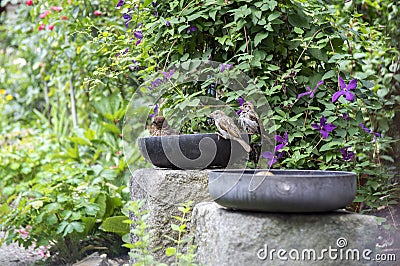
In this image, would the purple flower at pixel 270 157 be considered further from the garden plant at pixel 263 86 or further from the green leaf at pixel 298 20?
the green leaf at pixel 298 20

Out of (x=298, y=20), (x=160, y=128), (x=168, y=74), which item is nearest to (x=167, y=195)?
(x=160, y=128)

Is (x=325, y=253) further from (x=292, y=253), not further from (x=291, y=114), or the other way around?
(x=291, y=114)

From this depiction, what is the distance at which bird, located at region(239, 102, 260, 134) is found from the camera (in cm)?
243

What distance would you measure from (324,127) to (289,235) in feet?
2.73

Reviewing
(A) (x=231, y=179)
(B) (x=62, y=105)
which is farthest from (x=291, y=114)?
(B) (x=62, y=105)

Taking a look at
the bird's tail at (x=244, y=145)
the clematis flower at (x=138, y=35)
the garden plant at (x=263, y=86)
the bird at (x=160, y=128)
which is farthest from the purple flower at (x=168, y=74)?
the bird's tail at (x=244, y=145)

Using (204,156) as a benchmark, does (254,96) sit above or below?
above

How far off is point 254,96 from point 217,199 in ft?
2.33

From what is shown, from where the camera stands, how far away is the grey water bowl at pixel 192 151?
2.42m

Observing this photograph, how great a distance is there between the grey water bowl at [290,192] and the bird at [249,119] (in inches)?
20.3

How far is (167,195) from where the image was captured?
249cm

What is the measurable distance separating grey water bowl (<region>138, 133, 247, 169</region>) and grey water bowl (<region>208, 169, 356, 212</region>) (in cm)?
49

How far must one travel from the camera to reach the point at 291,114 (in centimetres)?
268

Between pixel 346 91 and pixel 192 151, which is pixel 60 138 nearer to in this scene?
pixel 192 151
